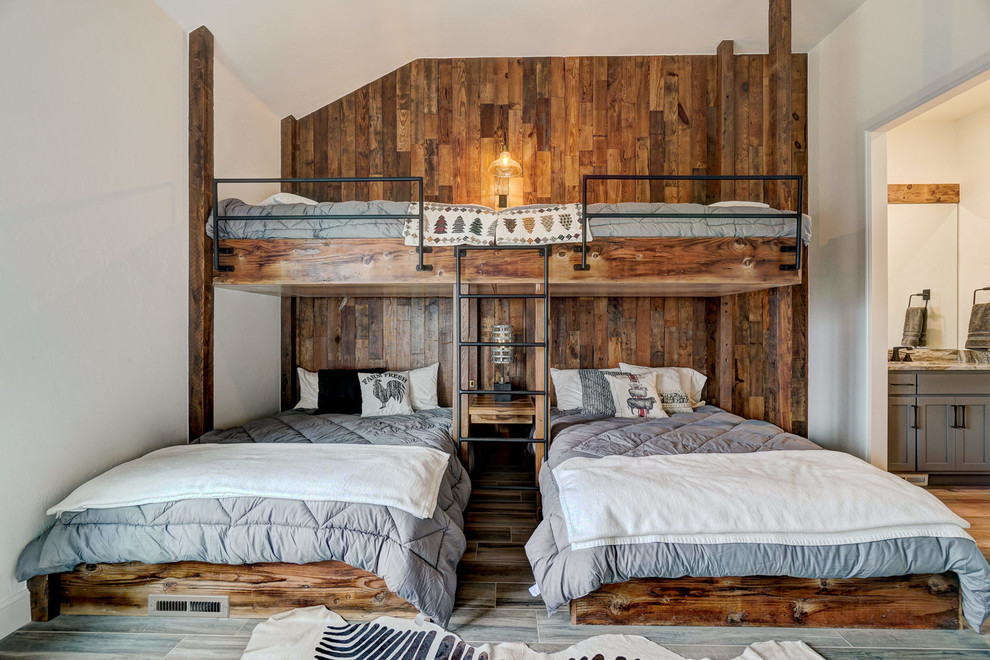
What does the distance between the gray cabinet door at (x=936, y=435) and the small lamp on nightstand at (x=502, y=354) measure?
110 inches

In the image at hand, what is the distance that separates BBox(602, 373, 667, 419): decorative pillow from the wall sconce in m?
1.63

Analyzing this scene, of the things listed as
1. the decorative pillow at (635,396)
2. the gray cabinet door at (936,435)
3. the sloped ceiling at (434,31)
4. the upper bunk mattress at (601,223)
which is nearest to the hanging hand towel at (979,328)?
the gray cabinet door at (936,435)

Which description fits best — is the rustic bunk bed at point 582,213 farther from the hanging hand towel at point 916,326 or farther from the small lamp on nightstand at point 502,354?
the hanging hand towel at point 916,326

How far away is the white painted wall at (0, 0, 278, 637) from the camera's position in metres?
1.71

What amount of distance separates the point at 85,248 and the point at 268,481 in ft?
4.32

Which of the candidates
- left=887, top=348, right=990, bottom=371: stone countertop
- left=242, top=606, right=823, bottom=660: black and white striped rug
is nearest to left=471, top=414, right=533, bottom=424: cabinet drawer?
left=242, top=606, right=823, bottom=660: black and white striped rug

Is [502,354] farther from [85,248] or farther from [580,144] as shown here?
[85,248]

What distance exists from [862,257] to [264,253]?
139 inches

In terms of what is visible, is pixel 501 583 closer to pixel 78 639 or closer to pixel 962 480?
pixel 78 639

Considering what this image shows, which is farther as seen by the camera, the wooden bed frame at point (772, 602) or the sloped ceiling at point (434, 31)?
the sloped ceiling at point (434, 31)

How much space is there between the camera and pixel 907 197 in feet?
11.7

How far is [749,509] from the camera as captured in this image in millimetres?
1689

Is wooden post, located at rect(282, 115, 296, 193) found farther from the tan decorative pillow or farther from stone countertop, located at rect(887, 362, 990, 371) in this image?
stone countertop, located at rect(887, 362, 990, 371)

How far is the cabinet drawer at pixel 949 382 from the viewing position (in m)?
3.06
